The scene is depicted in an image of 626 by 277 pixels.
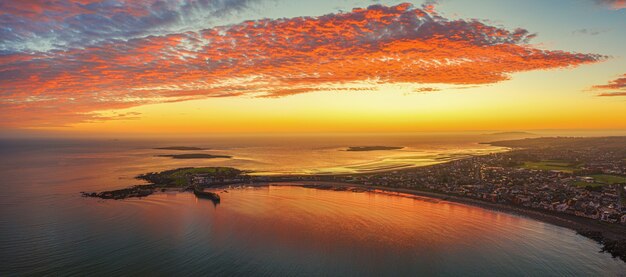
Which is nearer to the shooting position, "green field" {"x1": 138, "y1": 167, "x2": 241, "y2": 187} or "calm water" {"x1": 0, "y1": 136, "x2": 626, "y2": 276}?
"calm water" {"x1": 0, "y1": 136, "x2": 626, "y2": 276}

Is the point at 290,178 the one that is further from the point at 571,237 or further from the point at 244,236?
the point at 571,237

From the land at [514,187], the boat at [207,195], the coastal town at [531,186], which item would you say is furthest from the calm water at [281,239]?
the coastal town at [531,186]

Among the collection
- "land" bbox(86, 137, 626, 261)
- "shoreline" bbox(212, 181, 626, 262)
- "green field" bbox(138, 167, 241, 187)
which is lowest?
"shoreline" bbox(212, 181, 626, 262)

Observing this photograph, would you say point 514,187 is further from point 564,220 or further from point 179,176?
point 179,176

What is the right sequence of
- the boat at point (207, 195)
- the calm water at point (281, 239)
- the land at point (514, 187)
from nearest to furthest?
the calm water at point (281, 239) < the land at point (514, 187) < the boat at point (207, 195)

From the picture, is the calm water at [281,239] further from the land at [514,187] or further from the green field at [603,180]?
the green field at [603,180]

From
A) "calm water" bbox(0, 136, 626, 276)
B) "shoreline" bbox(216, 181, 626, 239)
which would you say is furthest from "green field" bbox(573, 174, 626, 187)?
"calm water" bbox(0, 136, 626, 276)

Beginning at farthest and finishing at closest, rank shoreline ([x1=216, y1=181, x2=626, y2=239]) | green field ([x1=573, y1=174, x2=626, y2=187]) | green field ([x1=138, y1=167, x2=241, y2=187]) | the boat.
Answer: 1. green field ([x1=138, y1=167, x2=241, y2=187])
2. green field ([x1=573, y1=174, x2=626, y2=187])
3. the boat
4. shoreline ([x1=216, y1=181, x2=626, y2=239])

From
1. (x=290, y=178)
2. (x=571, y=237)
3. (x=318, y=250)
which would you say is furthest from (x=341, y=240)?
(x=290, y=178)

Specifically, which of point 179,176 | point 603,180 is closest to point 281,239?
point 179,176

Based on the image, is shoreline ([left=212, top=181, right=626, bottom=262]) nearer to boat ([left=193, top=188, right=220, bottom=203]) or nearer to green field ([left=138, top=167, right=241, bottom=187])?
boat ([left=193, top=188, right=220, bottom=203])

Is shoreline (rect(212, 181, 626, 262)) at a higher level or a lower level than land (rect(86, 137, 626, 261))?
lower
